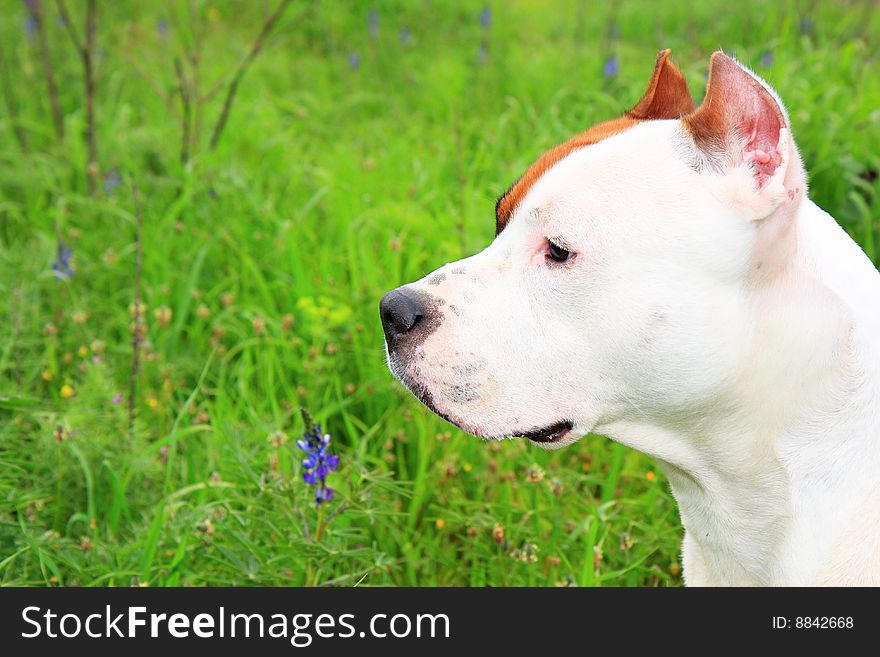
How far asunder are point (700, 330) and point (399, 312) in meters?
0.61

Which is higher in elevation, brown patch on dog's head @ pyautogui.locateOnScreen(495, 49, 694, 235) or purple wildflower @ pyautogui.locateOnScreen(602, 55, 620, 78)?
purple wildflower @ pyautogui.locateOnScreen(602, 55, 620, 78)

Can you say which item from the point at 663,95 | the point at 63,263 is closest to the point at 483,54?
the point at 63,263

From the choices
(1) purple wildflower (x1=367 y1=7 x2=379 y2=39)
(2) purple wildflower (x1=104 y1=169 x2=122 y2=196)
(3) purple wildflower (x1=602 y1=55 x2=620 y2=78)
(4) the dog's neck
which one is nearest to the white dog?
(4) the dog's neck

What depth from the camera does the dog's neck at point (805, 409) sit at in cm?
193

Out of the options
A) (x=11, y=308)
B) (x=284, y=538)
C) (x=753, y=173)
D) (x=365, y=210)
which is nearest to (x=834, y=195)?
(x=365, y=210)

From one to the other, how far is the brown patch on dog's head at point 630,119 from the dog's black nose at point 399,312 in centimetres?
28

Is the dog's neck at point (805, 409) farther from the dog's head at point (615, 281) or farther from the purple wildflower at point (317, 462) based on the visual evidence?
the purple wildflower at point (317, 462)

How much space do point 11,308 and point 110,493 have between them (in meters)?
0.82

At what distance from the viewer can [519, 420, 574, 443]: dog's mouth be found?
6.93 ft

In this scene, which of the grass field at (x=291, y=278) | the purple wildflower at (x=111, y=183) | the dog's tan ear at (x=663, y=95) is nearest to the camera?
the dog's tan ear at (x=663, y=95)

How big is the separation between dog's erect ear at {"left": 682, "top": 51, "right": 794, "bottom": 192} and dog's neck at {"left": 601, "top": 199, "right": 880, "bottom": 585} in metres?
0.18

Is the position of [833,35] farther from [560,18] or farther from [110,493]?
[110,493]

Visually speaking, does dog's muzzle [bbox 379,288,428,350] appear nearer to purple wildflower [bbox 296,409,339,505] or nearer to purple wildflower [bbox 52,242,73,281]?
purple wildflower [bbox 296,409,339,505]

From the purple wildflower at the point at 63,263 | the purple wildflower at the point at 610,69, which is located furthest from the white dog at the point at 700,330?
the purple wildflower at the point at 610,69
